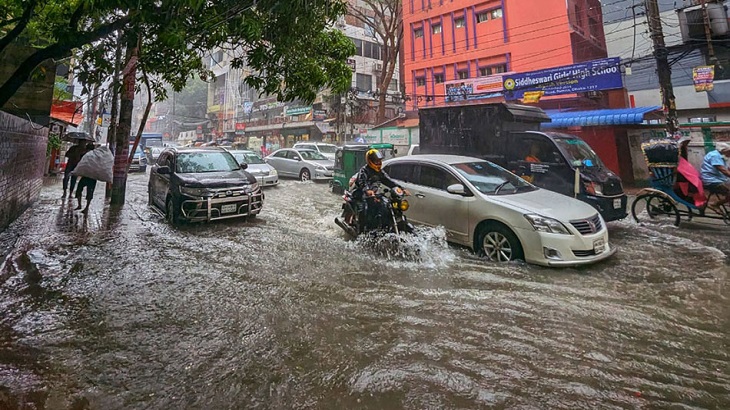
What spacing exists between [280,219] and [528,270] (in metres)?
Answer: 5.36

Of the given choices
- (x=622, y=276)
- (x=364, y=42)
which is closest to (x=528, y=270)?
(x=622, y=276)

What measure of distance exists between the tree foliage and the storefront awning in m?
12.3

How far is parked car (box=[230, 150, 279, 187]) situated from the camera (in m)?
13.4

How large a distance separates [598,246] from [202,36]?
5733 mm

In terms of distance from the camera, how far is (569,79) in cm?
1587

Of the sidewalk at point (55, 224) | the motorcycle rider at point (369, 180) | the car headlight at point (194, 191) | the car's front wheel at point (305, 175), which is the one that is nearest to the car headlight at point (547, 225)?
the motorcycle rider at point (369, 180)

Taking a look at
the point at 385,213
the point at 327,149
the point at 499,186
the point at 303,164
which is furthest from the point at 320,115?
the point at 499,186

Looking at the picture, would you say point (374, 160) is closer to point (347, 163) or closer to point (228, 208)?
point (228, 208)

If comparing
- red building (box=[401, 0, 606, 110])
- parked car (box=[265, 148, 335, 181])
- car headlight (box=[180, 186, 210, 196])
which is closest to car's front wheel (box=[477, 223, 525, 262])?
car headlight (box=[180, 186, 210, 196])

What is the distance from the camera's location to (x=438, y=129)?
30.6 feet

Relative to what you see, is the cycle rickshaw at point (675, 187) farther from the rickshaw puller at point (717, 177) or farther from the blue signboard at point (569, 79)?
the blue signboard at point (569, 79)

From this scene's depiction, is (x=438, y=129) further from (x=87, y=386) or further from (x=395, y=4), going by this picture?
(x=395, y=4)

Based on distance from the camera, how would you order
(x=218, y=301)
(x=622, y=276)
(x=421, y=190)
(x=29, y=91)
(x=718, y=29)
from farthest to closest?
(x=718, y=29)
(x=29, y=91)
(x=421, y=190)
(x=622, y=276)
(x=218, y=301)

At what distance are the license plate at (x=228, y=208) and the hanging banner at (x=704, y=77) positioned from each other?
18.2 meters
